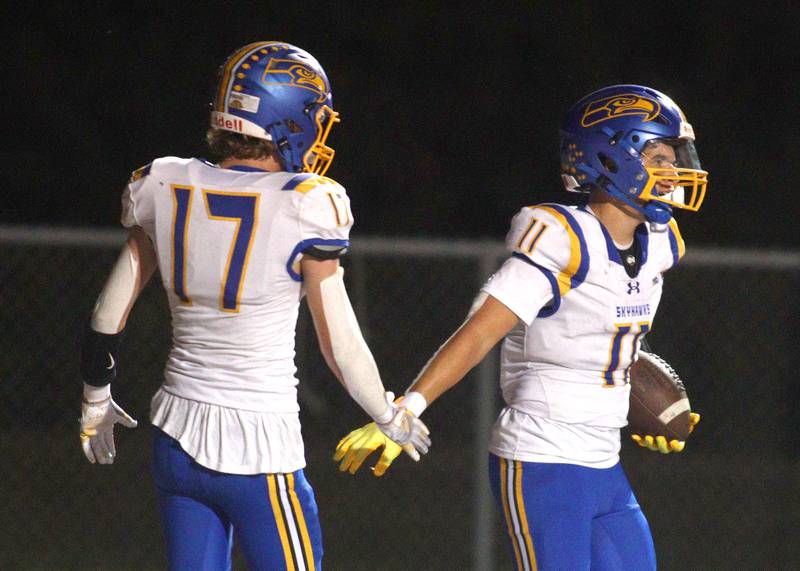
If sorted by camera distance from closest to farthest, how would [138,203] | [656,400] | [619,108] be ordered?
[138,203]
[619,108]
[656,400]

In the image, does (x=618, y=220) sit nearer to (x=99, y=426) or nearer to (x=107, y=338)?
(x=107, y=338)

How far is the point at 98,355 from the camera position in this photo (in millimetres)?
3344

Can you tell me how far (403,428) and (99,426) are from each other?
0.87m

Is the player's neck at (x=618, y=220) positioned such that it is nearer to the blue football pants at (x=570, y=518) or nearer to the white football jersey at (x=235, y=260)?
the blue football pants at (x=570, y=518)

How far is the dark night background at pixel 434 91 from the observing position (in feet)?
41.5

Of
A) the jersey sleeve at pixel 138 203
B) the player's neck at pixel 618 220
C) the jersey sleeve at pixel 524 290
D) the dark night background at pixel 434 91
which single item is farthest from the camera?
the dark night background at pixel 434 91

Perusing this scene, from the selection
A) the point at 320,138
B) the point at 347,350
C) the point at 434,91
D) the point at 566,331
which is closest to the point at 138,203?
the point at 320,138

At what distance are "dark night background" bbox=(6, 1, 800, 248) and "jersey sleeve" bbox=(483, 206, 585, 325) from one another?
9126mm

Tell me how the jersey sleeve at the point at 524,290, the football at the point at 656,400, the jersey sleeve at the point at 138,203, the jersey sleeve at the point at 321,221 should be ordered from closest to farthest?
1. the jersey sleeve at the point at 321,221
2. the jersey sleeve at the point at 138,203
3. the jersey sleeve at the point at 524,290
4. the football at the point at 656,400

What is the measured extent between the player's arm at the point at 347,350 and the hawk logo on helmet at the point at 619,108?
34.9 inches

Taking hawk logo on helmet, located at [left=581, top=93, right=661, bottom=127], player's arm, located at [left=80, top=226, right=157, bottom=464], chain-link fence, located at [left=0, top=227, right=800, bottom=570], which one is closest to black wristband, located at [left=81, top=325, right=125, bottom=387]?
player's arm, located at [left=80, top=226, right=157, bottom=464]

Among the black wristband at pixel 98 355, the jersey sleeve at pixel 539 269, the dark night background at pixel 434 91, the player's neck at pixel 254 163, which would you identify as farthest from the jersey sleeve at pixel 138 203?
the dark night background at pixel 434 91

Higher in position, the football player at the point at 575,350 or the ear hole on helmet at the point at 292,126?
the ear hole on helmet at the point at 292,126

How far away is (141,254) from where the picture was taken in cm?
329
